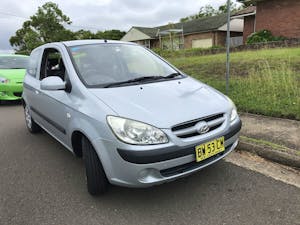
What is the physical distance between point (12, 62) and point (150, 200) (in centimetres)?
783

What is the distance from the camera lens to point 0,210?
268 centimetres

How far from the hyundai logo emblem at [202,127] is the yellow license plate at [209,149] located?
0.12 m

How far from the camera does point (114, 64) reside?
350 centimetres

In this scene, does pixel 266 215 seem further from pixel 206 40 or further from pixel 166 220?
pixel 206 40

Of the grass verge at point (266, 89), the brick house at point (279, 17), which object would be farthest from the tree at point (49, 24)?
the grass verge at point (266, 89)

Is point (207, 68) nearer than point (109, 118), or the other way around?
point (109, 118)

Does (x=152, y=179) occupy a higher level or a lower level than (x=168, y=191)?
higher

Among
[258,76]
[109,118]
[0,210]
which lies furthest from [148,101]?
[258,76]

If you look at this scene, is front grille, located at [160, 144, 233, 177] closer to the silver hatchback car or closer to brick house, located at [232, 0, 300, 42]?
the silver hatchback car

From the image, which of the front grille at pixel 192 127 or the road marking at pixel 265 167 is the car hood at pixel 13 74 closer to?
the road marking at pixel 265 167

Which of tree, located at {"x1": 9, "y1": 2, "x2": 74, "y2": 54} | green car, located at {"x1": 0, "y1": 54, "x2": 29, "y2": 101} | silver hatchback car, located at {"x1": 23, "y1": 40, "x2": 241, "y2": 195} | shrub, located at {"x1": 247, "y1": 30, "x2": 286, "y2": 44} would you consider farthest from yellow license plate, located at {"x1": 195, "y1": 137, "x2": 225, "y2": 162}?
tree, located at {"x1": 9, "y1": 2, "x2": 74, "y2": 54}

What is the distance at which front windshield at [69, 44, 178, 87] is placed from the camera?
126 inches

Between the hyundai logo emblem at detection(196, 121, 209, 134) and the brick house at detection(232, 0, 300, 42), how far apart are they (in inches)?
760

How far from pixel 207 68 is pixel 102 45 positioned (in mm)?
6420
